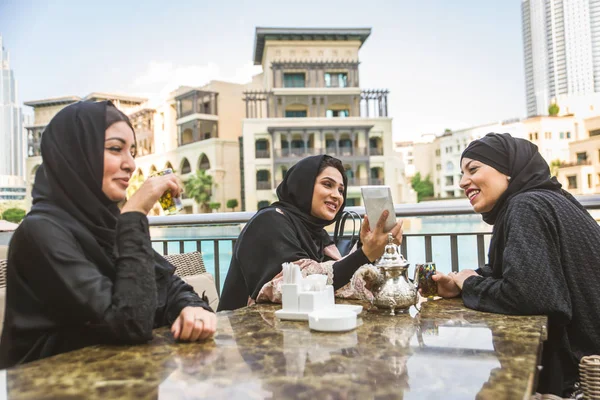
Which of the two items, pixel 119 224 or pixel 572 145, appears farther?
pixel 572 145

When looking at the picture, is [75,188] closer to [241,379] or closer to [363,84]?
[241,379]

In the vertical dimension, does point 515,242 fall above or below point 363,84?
below

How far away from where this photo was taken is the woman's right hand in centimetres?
113

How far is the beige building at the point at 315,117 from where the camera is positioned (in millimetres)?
38938

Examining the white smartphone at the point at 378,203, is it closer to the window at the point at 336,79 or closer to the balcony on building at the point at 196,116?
the window at the point at 336,79

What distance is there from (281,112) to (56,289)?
39.6 m

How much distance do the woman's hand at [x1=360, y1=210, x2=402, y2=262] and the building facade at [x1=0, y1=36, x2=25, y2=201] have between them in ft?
206

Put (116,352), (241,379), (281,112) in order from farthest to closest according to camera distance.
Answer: (281,112) → (116,352) → (241,379)

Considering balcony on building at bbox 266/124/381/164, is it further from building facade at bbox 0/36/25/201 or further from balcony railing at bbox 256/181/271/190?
building facade at bbox 0/36/25/201

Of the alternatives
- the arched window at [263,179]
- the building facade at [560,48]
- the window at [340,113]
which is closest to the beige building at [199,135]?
the arched window at [263,179]

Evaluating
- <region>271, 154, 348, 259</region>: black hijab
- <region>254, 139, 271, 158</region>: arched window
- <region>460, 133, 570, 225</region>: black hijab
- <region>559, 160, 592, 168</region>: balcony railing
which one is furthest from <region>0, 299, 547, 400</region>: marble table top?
<region>559, 160, 592, 168</region>: balcony railing

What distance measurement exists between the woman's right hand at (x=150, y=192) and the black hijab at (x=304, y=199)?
83 centimetres

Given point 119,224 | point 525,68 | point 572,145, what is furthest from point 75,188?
point 525,68

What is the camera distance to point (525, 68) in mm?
80000
